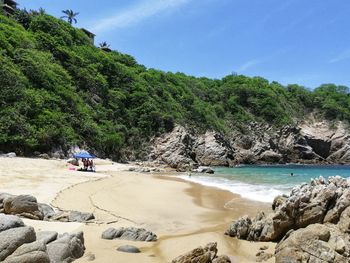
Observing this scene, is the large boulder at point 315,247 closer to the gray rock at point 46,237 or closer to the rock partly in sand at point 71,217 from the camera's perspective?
the gray rock at point 46,237

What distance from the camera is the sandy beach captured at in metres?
9.32

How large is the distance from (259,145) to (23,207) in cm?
7125

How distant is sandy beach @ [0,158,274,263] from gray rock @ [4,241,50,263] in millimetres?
1027

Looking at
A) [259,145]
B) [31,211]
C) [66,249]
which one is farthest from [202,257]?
[259,145]

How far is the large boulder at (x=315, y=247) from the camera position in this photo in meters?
7.73

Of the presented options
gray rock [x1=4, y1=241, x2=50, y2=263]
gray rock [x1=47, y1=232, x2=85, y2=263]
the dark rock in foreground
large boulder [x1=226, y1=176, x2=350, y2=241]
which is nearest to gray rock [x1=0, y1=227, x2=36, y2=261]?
gray rock [x1=4, y1=241, x2=50, y2=263]

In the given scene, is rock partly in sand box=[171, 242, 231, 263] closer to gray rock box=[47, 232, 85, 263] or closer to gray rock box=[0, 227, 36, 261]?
gray rock box=[47, 232, 85, 263]

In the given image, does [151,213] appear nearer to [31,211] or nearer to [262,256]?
[31,211]

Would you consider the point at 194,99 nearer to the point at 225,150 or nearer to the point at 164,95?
the point at 164,95

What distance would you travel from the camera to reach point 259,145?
79.1 meters

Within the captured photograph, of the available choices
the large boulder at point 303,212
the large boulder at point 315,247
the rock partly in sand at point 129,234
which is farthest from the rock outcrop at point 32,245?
the large boulder at point 303,212

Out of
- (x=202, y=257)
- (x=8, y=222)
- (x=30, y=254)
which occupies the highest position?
(x=8, y=222)

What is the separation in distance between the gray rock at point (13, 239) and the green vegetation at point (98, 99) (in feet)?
104

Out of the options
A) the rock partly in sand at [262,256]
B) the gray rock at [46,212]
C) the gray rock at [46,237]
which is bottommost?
the rock partly in sand at [262,256]
